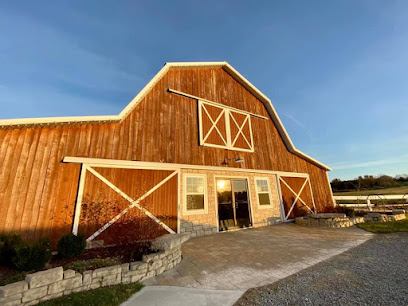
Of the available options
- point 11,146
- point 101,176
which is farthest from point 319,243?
point 11,146

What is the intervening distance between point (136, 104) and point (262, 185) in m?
7.56

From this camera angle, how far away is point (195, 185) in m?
7.92

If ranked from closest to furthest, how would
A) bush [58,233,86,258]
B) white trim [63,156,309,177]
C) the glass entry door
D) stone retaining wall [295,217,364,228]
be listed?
bush [58,233,86,258], white trim [63,156,309,177], the glass entry door, stone retaining wall [295,217,364,228]

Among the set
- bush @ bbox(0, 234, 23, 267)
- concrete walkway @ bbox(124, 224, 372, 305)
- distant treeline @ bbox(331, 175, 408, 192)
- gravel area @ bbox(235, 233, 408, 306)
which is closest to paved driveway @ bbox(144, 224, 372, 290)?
concrete walkway @ bbox(124, 224, 372, 305)

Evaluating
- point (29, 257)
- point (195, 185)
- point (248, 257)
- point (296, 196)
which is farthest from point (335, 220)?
point (29, 257)

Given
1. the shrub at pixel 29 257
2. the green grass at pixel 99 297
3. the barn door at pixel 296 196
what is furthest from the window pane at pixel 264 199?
the shrub at pixel 29 257

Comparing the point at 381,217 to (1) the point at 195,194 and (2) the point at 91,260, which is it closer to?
(1) the point at 195,194

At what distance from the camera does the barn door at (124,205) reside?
557cm

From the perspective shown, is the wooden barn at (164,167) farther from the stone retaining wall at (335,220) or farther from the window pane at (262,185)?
the stone retaining wall at (335,220)

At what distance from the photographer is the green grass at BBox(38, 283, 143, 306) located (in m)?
2.84

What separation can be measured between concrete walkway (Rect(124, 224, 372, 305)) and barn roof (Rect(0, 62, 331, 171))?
527 centimetres

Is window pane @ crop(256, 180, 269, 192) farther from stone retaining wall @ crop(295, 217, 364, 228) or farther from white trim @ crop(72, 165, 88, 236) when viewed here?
white trim @ crop(72, 165, 88, 236)

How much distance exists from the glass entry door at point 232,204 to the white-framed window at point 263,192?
2.58 ft

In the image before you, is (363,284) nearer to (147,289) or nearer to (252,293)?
(252,293)
